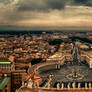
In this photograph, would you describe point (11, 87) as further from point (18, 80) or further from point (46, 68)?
point (46, 68)

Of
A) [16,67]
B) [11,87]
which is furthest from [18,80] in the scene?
[16,67]

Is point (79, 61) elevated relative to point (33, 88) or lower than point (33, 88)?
elevated

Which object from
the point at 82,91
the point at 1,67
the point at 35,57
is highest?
the point at 35,57

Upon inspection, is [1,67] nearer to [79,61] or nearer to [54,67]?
[54,67]

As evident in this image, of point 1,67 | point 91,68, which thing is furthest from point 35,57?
point 1,67

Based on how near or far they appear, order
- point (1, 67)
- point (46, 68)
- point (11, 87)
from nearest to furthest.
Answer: point (11, 87)
point (1, 67)
point (46, 68)

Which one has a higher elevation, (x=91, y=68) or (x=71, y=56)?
(x=71, y=56)

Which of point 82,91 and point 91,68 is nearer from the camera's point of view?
point 82,91

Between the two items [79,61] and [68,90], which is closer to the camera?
[68,90]

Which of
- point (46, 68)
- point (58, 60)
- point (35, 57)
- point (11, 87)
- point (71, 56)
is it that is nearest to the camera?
point (11, 87)

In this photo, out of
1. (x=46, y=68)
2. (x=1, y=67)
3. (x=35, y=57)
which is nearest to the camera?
(x=1, y=67)
